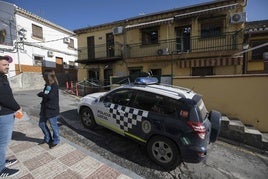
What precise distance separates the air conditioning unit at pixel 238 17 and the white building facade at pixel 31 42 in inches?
674

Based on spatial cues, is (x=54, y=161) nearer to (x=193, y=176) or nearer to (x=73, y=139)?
(x=73, y=139)

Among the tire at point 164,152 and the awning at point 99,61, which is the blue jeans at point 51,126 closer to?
the tire at point 164,152

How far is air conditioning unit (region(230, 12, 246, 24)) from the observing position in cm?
928

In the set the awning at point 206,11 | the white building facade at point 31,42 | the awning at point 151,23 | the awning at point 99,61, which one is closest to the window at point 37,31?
the white building facade at point 31,42

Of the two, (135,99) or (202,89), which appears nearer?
(135,99)

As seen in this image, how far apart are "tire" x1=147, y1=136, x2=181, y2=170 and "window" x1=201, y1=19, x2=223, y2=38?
970cm

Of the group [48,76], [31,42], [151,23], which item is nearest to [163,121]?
[48,76]

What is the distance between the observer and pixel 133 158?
3.44 m

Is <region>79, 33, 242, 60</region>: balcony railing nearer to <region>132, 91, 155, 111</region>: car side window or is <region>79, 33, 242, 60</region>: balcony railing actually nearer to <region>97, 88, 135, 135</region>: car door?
<region>97, 88, 135, 135</region>: car door

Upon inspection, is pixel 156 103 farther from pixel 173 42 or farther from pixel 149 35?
pixel 149 35

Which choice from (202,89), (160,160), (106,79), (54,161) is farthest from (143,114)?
(106,79)

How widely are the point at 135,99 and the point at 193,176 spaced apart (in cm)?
197

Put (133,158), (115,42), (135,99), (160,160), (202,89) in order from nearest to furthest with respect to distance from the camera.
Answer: (160,160) < (133,158) < (135,99) < (202,89) < (115,42)

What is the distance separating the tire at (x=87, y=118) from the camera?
4.57 metres
